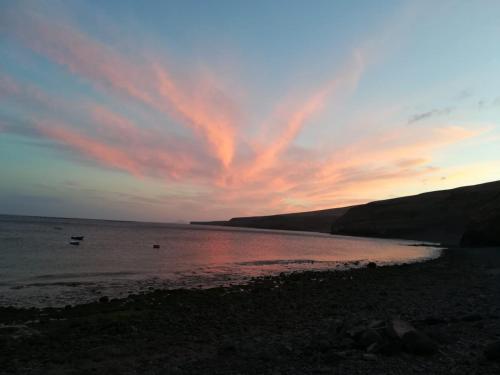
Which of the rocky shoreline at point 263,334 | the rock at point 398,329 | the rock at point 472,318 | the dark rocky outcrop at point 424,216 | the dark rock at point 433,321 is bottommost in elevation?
the rocky shoreline at point 263,334

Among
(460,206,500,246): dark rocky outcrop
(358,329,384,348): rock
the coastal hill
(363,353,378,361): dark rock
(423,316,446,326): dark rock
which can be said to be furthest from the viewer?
the coastal hill

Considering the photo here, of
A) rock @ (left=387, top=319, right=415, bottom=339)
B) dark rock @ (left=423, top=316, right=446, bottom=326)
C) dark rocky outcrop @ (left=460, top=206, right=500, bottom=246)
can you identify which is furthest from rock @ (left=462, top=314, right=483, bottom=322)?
dark rocky outcrop @ (left=460, top=206, right=500, bottom=246)

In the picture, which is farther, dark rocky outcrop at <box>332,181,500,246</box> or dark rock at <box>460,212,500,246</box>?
dark rocky outcrop at <box>332,181,500,246</box>

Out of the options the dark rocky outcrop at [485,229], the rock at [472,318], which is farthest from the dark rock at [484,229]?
the rock at [472,318]

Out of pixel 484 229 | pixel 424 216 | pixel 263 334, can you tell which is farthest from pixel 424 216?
pixel 263 334

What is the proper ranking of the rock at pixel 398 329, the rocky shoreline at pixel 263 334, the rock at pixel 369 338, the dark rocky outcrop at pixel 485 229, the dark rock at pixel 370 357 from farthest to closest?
the dark rocky outcrop at pixel 485 229 < the rock at pixel 369 338 < the rock at pixel 398 329 < the rocky shoreline at pixel 263 334 < the dark rock at pixel 370 357

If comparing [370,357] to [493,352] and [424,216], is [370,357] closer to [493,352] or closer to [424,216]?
[493,352]

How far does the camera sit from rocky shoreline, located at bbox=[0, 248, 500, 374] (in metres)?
8.76

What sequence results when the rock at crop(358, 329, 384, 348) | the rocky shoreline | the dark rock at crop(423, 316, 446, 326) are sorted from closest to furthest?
the rocky shoreline, the rock at crop(358, 329, 384, 348), the dark rock at crop(423, 316, 446, 326)

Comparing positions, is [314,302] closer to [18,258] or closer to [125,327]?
[125,327]

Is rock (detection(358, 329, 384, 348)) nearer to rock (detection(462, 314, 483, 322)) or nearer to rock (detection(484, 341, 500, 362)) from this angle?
rock (detection(484, 341, 500, 362))

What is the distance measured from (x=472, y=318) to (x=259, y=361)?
26.6ft

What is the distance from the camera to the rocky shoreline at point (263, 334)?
8758mm

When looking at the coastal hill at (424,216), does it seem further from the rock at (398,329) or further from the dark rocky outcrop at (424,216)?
the rock at (398,329)
